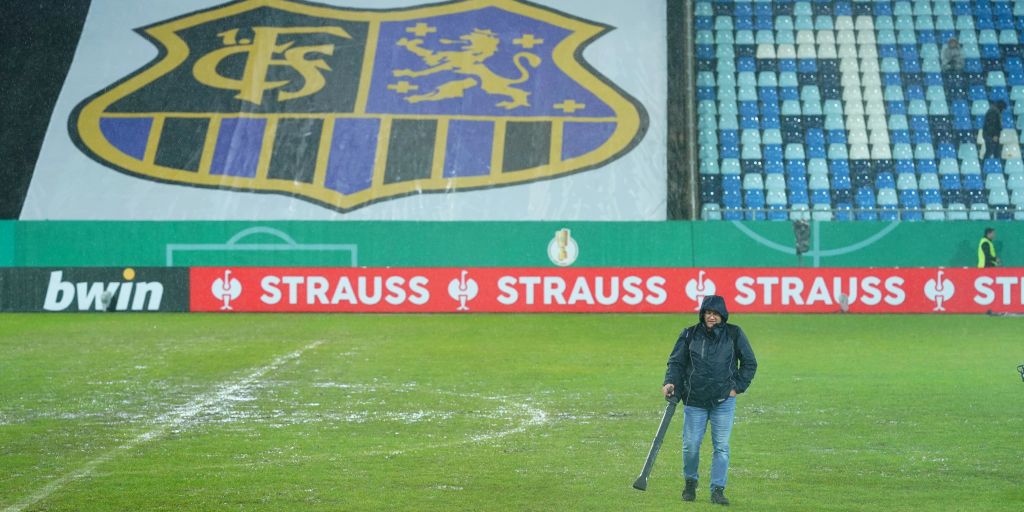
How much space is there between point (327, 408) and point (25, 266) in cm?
1797

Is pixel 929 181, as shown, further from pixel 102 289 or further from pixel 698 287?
pixel 102 289

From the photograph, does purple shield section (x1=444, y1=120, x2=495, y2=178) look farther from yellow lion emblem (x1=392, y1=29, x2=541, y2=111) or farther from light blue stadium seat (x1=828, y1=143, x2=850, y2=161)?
light blue stadium seat (x1=828, y1=143, x2=850, y2=161)

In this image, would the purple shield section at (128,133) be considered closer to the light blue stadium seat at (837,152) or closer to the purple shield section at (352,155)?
the purple shield section at (352,155)

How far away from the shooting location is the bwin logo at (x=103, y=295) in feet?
97.9

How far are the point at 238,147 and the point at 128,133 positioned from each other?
307 centimetres

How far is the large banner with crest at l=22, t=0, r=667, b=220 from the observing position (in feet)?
115

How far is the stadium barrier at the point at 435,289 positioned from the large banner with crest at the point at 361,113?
176 inches

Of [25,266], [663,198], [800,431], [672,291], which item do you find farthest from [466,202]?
[800,431]

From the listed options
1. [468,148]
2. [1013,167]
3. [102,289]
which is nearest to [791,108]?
[1013,167]

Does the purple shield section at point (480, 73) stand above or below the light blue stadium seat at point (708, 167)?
above

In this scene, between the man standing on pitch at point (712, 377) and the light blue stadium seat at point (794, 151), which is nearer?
the man standing on pitch at point (712, 377)

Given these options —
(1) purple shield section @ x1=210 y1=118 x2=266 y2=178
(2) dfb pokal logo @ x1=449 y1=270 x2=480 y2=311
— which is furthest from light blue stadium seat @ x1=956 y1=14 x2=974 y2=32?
(1) purple shield section @ x1=210 y1=118 x2=266 y2=178

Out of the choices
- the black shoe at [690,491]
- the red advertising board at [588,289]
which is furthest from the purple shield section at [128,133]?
the black shoe at [690,491]

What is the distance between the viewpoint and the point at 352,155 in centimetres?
3609
